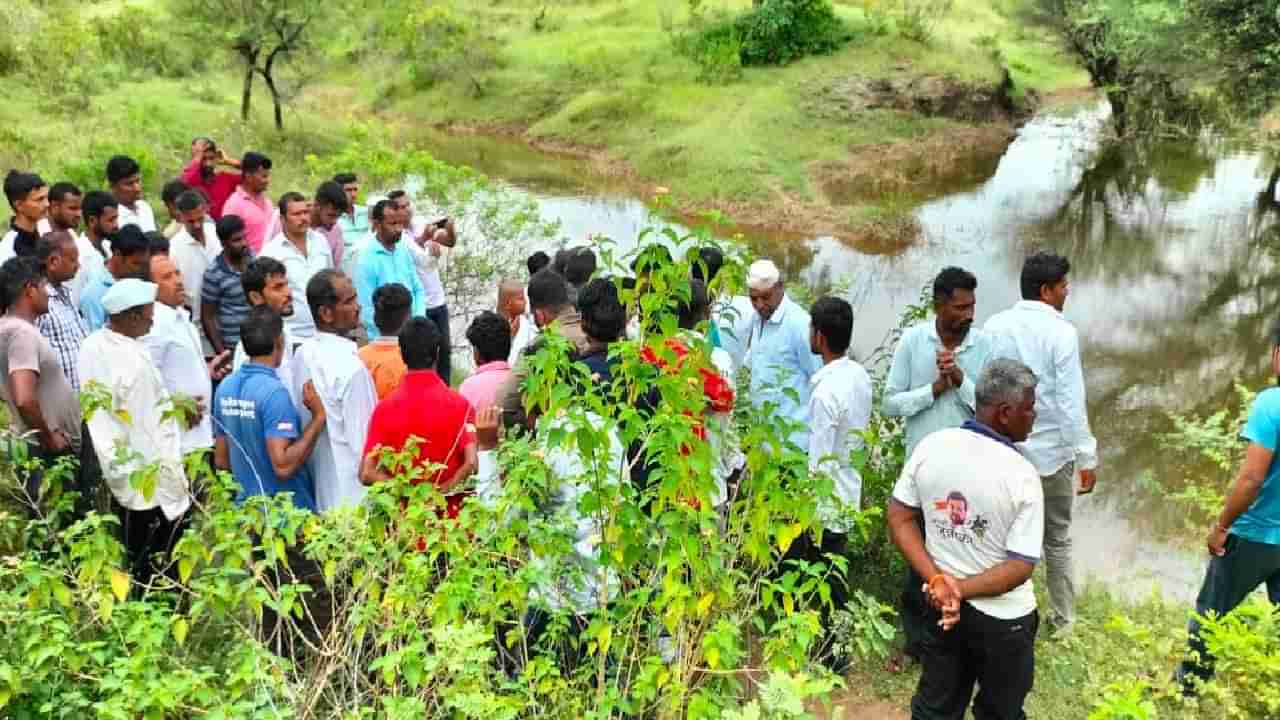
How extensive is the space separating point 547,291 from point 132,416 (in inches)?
72.4

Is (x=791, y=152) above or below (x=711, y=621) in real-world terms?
below

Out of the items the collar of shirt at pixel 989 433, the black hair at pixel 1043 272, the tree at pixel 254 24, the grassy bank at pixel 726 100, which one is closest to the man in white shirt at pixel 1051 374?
the black hair at pixel 1043 272

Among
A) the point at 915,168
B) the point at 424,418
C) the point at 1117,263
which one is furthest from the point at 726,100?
the point at 424,418

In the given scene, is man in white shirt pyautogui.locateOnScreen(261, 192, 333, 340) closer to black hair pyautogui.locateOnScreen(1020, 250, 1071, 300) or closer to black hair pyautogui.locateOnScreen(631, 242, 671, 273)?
black hair pyautogui.locateOnScreen(631, 242, 671, 273)

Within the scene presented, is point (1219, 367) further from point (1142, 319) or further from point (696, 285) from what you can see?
point (696, 285)

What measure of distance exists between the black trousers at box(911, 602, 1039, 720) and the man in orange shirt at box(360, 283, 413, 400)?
2.57 metres


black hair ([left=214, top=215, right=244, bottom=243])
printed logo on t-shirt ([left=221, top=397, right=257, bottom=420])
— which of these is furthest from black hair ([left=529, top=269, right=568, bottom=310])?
black hair ([left=214, top=215, right=244, bottom=243])

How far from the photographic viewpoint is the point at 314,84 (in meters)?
29.1

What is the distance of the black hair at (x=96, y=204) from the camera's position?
258 inches

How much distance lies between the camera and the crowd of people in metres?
3.52

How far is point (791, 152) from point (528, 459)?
57.2 ft

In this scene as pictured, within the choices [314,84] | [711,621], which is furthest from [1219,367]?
[314,84]

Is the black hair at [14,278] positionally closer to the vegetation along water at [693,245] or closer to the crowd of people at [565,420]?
the crowd of people at [565,420]

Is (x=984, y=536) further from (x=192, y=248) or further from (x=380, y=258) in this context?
(x=192, y=248)
